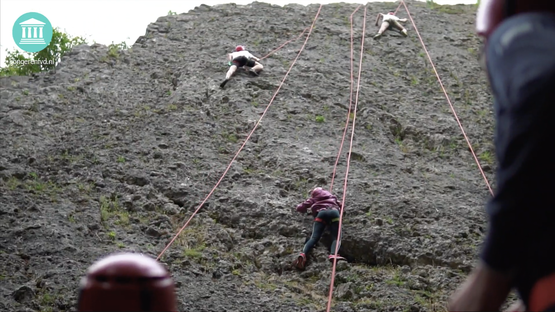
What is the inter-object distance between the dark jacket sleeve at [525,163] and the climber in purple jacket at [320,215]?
4746 mm

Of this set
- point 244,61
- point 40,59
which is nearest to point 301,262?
point 244,61

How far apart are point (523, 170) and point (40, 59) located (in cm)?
1603

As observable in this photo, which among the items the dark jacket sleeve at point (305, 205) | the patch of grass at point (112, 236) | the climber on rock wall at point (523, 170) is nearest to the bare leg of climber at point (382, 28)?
the dark jacket sleeve at point (305, 205)

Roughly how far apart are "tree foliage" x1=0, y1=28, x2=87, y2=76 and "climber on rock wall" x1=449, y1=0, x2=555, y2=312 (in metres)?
13.3

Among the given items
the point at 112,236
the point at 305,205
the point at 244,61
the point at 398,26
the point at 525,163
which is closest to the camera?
the point at 525,163

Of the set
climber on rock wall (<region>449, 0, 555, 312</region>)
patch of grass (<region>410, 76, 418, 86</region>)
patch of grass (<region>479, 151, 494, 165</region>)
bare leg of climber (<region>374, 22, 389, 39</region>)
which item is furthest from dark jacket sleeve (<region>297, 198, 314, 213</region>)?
bare leg of climber (<region>374, 22, 389, 39</region>)

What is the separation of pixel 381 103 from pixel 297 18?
3.80 meters

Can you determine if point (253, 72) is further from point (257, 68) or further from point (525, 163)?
point (525, 163)

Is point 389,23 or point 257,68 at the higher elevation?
point 389,23

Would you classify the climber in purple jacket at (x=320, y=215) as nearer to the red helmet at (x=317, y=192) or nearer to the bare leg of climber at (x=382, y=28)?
the red helmet at (x=317, y=192)

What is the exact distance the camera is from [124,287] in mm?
866

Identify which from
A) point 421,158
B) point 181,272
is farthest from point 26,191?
point 421,158

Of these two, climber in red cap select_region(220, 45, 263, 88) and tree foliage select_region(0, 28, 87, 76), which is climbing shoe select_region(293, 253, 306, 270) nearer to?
climber in red cap select_region(220, 45, 263, 88)

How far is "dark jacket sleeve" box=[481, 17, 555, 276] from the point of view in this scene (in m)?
0.78
